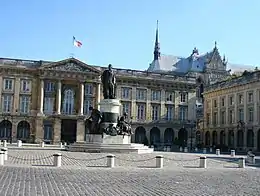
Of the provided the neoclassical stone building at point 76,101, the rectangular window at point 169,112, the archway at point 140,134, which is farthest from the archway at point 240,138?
the archway at point 140,134

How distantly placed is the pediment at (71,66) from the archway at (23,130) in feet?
32.5

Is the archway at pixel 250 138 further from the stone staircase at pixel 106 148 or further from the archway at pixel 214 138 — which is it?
the stone staircase at pixel 106 148

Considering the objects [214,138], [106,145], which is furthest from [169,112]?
[106,145]

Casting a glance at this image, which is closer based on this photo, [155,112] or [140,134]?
[140,134]

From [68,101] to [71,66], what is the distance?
614cm

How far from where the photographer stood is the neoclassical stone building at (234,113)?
6656 centimetres

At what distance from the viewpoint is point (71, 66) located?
7550 cm

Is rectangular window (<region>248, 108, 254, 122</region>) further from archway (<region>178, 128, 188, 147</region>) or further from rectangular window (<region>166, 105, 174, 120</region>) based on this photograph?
rectangular window (<region>166, 105, 174, 120</region>)

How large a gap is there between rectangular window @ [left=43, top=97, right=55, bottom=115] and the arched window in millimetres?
2142

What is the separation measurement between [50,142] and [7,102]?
980 cm

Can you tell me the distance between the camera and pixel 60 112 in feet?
246

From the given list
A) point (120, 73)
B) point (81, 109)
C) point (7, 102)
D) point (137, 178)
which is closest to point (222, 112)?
point (120, 73)

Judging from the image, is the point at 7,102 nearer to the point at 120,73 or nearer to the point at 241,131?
the point at 120,73

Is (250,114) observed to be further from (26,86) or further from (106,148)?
(106,148)
